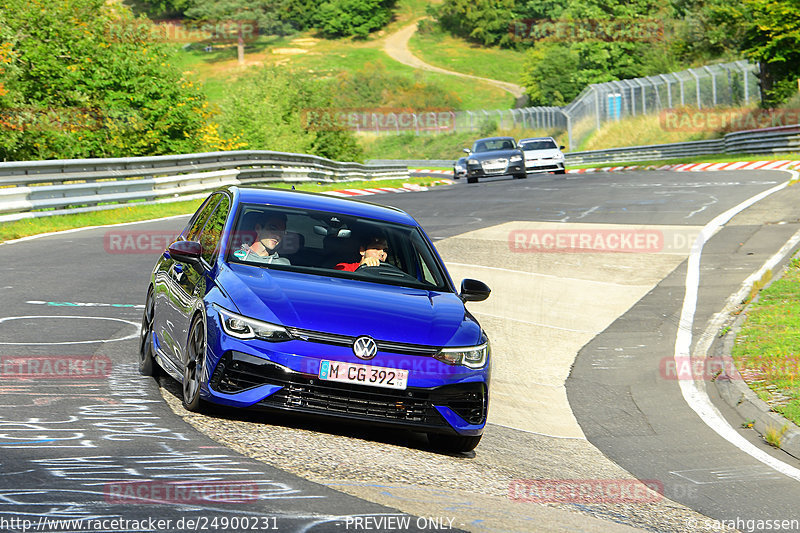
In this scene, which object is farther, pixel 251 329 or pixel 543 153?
pixel 543 153

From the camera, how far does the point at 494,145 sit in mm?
40156

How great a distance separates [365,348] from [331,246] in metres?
1.59

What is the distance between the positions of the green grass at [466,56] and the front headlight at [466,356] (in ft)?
430

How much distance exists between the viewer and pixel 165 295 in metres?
8.43

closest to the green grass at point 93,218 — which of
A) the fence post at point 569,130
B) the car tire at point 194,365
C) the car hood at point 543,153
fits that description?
the car tire at point 194,365

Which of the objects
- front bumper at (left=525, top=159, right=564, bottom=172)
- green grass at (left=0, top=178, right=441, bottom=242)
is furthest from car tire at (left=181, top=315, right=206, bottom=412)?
front bumper at (left=525, top=159, right=564, bottom=172)

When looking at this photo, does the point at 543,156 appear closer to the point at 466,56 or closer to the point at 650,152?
the point at 650,152

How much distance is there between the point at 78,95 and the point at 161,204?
241 inches

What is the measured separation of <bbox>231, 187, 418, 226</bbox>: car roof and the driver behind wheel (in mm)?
325

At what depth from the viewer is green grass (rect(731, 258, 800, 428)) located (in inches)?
393

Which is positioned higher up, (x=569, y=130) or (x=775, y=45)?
(x=775, y=45)

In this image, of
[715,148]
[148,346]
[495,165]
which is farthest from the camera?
[715,148]

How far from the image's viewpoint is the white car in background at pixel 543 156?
43.9 meters

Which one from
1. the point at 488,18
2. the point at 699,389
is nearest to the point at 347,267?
the point at 699,389
